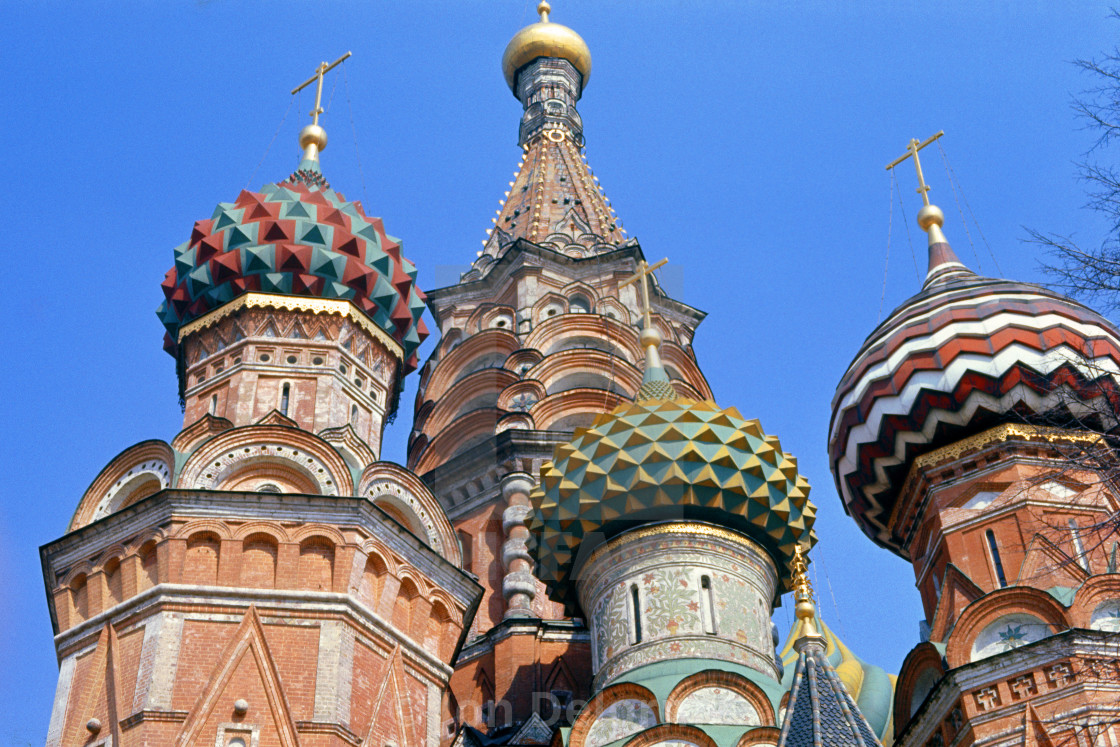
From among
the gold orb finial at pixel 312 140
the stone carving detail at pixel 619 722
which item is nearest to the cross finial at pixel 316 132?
the gold orb finial at pixel 312 140

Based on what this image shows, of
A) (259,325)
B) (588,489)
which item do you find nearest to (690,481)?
(588,489)

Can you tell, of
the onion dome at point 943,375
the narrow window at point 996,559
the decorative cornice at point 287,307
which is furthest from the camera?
the decorative cornice at point 287,307

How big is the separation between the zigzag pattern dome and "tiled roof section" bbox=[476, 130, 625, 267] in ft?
A: 18.4

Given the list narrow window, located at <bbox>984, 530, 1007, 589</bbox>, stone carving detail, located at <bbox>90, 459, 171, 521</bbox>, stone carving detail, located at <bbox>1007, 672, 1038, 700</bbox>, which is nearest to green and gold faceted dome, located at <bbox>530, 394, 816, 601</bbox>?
narrow window, located at <bbox>984, 530, 1007, 589</bbox>

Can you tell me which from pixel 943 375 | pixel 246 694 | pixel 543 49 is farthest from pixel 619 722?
pixel 543 49

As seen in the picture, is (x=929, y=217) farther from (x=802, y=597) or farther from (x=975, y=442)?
(x=802, y=597)

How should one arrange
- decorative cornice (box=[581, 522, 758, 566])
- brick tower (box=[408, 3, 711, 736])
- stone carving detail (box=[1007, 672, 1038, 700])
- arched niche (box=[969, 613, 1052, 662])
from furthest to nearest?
1. brick tower (box=[408, 3, 711, 736])
2. decorative cornice (box=[581, 522, 758, 566])
3. arched niche (box=[969, 613, 1052, 662])
4. stone carving detail (box=[1007, 672, 1038, 700])

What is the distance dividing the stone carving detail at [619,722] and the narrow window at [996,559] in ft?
12.2

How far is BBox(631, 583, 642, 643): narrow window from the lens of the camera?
1355 cm

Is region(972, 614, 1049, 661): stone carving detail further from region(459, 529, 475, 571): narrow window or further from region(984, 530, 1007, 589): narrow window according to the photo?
region(459, 529, 475, 571): narrow window

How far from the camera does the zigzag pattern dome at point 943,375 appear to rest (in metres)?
15.3

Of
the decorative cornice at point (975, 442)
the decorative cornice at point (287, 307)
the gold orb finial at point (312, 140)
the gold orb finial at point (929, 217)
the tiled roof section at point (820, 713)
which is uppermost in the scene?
the gold orb finial at point (312, 140)

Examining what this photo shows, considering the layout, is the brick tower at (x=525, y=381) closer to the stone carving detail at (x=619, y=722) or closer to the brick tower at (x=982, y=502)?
the stone carving detail at (x=619, y=722)

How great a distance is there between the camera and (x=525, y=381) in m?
18.4
